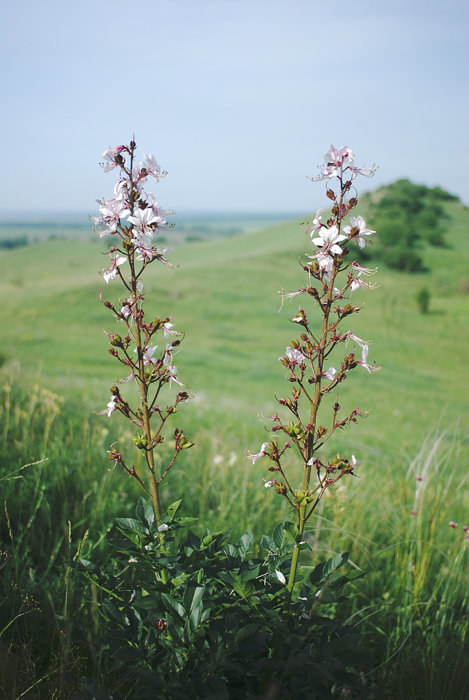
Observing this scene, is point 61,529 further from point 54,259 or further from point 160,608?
point 54,259

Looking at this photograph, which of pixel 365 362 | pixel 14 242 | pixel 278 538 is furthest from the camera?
pixel 14 242

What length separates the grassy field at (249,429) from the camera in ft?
8.93

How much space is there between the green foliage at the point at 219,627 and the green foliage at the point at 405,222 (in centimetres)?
2730

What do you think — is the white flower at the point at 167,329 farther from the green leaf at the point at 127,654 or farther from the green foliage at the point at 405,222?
the green foliage at the point at 405,222

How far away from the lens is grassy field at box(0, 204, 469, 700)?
272 centimetres

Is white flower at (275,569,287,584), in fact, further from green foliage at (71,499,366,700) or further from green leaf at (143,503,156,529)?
green leaf at (143,503,156,529)

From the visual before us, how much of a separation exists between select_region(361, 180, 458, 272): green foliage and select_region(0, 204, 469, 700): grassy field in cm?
104

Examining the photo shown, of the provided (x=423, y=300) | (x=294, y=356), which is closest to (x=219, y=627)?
(x=294, y=356)

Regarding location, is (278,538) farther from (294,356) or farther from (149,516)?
(294,356)

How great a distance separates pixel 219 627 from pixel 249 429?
5840mm

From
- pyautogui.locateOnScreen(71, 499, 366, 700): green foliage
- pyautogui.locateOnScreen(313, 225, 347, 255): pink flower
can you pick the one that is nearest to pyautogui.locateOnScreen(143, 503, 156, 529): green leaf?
pyautogui.locateOnScreen(71, 499, 366, 700): green foliage

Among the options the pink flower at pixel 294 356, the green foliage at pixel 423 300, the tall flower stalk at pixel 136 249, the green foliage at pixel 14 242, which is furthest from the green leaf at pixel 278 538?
the green foliage at pixel 14 242

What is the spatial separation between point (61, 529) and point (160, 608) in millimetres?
1711

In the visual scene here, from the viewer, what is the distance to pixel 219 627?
1623mm
